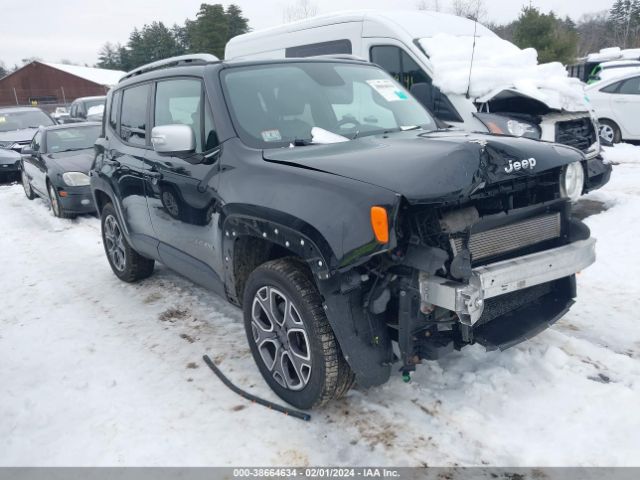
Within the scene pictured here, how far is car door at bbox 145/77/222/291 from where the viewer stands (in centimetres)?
353

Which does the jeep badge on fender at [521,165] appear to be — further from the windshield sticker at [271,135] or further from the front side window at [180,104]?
the front side window at [180,104]

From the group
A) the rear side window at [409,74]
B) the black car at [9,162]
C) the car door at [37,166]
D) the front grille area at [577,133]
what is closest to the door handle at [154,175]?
the rear side window at [409,74]

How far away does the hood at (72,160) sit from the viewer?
8.92 m

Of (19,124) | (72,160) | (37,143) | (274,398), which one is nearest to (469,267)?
(274,398)

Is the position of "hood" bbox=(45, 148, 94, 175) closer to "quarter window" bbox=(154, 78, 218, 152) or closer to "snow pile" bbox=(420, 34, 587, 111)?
"quarter window" bbox=(154, 78, 218, 152)

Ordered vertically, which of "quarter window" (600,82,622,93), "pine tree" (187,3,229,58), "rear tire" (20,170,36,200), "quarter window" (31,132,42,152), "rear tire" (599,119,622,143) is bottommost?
"rear tire" (20,170,36,200)

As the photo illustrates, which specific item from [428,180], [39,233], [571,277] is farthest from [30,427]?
[39,233]

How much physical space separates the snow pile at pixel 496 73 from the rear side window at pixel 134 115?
4.05 metres

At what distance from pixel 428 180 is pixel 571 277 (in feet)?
4.65

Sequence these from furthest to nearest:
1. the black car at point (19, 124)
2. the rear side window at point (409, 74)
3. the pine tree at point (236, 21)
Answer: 1. the pine tree at point (236, 21)
2. the black car at point (19, 124)
3. the rear side window at point (409, 74)

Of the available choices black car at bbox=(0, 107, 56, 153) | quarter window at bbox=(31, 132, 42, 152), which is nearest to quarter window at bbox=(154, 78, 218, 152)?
quarter window at bbox=(31, 132, 42, 152)

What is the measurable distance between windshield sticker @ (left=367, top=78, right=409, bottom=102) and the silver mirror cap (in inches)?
60.0

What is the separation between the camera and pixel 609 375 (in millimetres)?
3211

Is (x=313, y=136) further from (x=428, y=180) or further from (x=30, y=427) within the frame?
(x=30, y=427)
